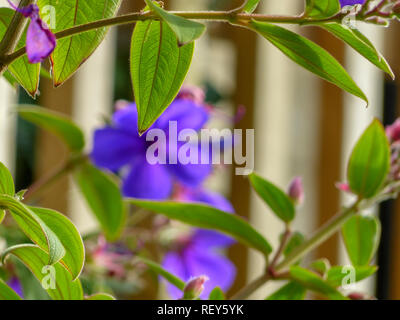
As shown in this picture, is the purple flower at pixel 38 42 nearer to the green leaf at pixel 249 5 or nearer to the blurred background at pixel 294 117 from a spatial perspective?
the green leaf at pixel 249 5

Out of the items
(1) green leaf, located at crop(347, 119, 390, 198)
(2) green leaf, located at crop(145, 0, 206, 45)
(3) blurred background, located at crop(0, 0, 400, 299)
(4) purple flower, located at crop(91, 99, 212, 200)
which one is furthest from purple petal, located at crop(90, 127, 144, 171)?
(3) blurred background, located at crop(0, 0, 400, 299)

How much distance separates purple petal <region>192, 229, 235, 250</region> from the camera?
634 mm

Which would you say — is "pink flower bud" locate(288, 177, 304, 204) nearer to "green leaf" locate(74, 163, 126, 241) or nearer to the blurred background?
"green leaf" locate(74, 163, 126, 241)

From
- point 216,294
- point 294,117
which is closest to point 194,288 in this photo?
point 216,294

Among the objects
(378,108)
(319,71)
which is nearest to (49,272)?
(319,71)

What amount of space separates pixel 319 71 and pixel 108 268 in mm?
310

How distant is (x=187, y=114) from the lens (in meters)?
0.54

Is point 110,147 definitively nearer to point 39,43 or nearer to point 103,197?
point 103,197

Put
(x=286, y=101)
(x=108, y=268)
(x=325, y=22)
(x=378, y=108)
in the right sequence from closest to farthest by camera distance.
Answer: (x=325, y=22) → (x=108, y=268) → (x=286, y=101) → (x=378, y=108)

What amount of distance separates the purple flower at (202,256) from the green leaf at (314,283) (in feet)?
0.60

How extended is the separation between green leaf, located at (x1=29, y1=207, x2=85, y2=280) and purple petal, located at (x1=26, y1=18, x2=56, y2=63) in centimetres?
8

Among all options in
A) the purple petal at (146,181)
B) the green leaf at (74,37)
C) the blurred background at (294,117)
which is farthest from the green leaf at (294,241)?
the blurred background at (294,117)
